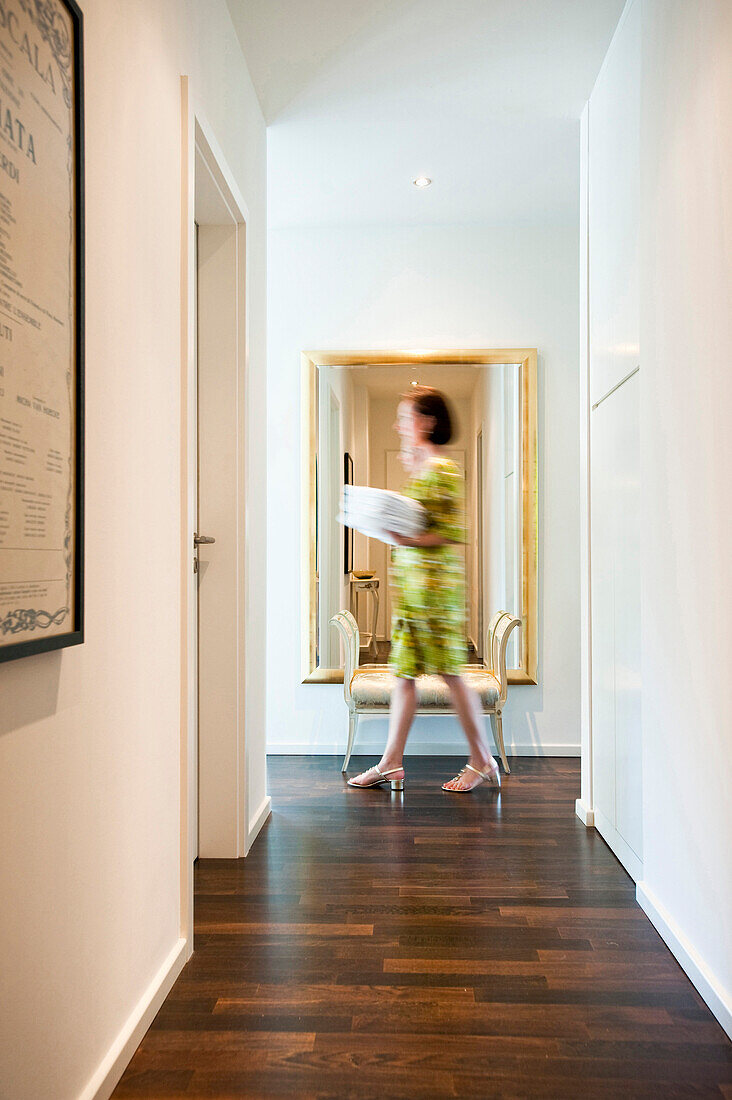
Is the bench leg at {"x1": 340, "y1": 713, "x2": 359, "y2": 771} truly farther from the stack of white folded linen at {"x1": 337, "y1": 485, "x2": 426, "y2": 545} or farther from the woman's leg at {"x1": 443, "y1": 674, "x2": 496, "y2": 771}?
the stack of white folded linen at {"x1": 337, "y1": 485, "x2": 426, "y2": 545}

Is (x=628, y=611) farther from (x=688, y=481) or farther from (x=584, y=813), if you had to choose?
(x=584, y=813)

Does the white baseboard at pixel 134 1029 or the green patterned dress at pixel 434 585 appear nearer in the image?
the white baseboard at pixel 134 1029

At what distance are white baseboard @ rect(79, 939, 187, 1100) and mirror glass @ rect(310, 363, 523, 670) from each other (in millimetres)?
2451

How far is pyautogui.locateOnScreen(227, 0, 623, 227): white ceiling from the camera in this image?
2.66 metres

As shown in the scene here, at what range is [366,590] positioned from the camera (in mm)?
4379

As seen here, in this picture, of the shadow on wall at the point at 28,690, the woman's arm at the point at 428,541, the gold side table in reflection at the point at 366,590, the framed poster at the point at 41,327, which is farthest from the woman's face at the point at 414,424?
the shadow on wall at the point at 28,690

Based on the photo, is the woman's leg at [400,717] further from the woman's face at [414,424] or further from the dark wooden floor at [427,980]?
the woman's face at [414,424]

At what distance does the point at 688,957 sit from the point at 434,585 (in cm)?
179

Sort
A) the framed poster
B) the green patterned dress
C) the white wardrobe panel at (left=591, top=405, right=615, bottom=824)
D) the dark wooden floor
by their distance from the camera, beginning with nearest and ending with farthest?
the framed poster < the dark wooden floor < the white wardrobe panel at (left=591, top=405, right=615, bottom=824) < the green patterned dress

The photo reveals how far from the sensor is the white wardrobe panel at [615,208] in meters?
2.51

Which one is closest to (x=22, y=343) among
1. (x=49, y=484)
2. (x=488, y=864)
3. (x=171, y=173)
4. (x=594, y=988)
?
(x=49, y=484)

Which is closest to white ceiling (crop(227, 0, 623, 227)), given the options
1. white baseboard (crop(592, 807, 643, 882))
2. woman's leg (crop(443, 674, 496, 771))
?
woman's leg (crop(443, 674, 496, 771))

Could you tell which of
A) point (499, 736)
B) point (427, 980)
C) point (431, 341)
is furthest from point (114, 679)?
point (431, 341)

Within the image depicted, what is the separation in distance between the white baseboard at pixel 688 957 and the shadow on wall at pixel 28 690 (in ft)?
4.66
